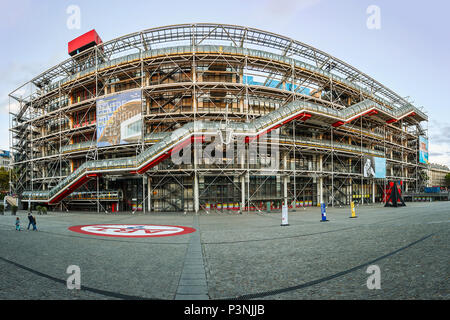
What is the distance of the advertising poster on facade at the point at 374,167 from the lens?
27.5 metres

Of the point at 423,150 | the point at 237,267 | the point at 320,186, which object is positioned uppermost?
the point at 423,150

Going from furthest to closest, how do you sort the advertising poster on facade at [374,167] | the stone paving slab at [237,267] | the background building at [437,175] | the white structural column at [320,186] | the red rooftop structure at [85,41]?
the background building at [437,175] < the red rooftop structure at [85,41] < the advertising poster on facade at [374,167] < the white structural column at [320,186] < the stone paving slab at [237,267]

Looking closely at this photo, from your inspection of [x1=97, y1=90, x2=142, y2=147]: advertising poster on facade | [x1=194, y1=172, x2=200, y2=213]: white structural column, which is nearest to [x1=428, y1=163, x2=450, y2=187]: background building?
[x1=194, y1=172, x2=200, y2=213]: white structural column

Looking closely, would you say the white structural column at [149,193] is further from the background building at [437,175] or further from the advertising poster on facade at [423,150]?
the background building at [437,175]

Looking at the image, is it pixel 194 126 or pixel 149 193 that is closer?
pixel 194 126

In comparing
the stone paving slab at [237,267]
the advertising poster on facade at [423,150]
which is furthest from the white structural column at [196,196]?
the advertising poster on facade at [423,150]

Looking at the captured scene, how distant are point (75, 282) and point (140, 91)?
20.0 meters

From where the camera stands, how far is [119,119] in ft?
72.4

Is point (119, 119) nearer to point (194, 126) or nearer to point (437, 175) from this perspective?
point (194, 126)

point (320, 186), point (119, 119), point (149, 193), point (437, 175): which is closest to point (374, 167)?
point (320, 186)

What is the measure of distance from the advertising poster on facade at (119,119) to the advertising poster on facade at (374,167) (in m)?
26.4

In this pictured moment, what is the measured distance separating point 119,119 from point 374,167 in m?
30.2
